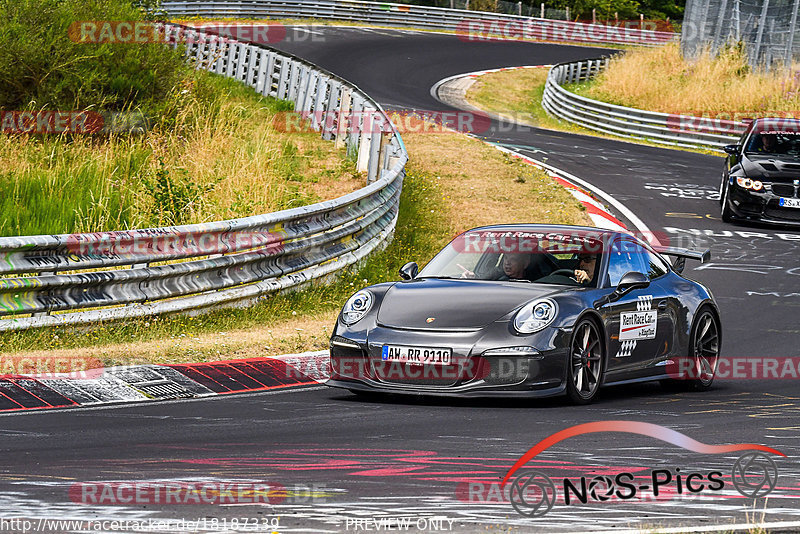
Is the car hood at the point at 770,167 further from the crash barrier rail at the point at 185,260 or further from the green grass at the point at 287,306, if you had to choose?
the crash barrier rail at the point at 185,260

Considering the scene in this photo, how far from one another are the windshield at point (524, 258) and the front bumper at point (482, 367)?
1019 mm

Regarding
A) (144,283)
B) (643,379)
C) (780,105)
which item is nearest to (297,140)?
(144,283)

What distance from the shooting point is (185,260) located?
11.9 m

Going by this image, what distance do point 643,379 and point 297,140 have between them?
13.4 metres

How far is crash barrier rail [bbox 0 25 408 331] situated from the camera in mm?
10070

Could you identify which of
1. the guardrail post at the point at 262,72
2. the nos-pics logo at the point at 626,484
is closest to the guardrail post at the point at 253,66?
the guardrail post at the point at 262,72

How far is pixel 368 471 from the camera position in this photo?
6238mm

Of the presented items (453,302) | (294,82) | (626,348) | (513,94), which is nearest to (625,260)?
(626,348)

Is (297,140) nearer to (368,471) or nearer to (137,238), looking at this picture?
(137,238)

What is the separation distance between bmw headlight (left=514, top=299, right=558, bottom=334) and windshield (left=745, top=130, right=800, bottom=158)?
41.7 feet

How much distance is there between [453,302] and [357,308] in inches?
27.3

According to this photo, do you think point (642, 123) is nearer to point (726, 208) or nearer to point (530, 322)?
point (726, 208)

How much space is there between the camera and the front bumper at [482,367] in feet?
27.6

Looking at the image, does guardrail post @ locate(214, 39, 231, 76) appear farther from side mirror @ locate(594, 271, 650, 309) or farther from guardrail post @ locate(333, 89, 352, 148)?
side mirror @ locate(594, 271, 650, 309)
